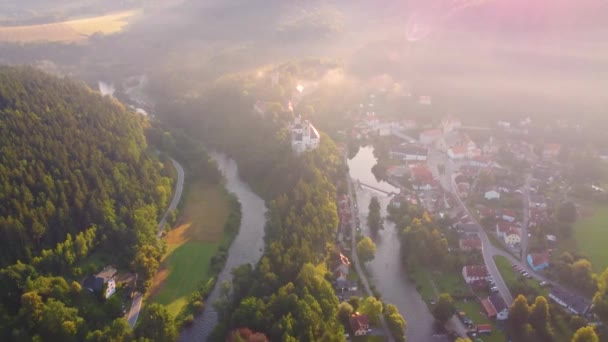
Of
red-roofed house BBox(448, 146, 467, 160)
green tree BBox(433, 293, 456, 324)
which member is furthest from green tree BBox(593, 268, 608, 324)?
red-roofed house BBox(448, 146, 467, 160)

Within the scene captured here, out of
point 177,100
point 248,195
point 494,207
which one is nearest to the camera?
point 494,207

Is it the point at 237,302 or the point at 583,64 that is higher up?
the point at 583,64

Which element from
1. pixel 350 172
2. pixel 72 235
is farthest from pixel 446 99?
pixel 72 235

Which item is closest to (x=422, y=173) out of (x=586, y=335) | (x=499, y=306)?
(x=499, y=306)

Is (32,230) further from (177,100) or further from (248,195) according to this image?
(177,100)

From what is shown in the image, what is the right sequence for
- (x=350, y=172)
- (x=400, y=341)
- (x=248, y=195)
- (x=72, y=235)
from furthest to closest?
(x=350, y=172)
(x=248, y=195)
(x=72, y=235)
(x=400, y=341)
